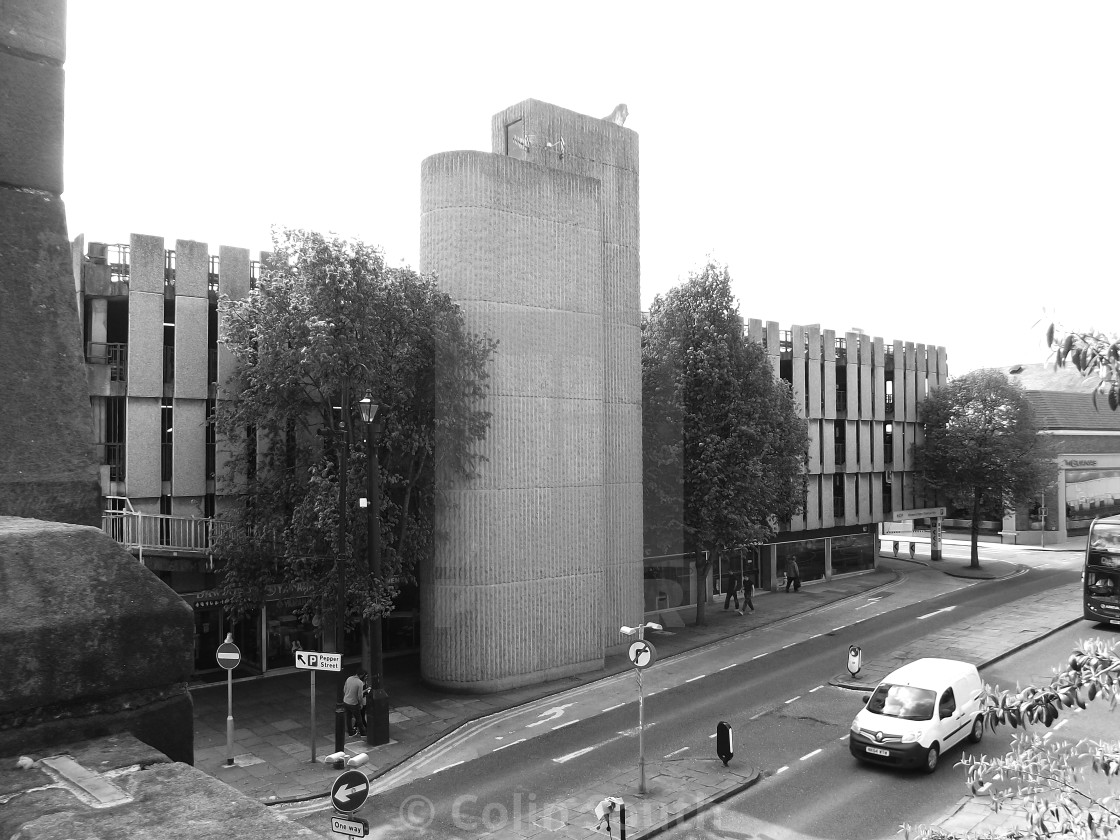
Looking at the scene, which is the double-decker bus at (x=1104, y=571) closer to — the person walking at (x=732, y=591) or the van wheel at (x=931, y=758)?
the person walking at (x=732, y=591)

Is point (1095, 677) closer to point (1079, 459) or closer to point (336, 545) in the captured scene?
point (336, 545)

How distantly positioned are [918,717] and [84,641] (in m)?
17.2

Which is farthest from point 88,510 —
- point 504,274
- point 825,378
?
point 825,378

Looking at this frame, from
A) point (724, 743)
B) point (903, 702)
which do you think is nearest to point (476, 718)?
point (724, 743)

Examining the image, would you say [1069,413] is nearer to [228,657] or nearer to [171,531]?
[171,531]

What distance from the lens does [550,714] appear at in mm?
19969

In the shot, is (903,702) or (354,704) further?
(354,704)

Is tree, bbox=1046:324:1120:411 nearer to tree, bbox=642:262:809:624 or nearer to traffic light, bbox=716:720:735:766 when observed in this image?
traffic light, bbox=716:720:735:766

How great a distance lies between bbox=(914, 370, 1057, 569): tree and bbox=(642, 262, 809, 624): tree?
17074 millimetres

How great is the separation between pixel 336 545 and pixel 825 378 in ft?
91.6

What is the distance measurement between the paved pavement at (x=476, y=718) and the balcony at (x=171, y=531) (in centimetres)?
377

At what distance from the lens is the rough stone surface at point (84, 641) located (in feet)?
6.96

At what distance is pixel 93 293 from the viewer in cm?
2108

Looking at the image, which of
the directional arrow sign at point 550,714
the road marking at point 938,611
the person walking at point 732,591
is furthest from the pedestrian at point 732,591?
the directional arrow sign at point 550,714
